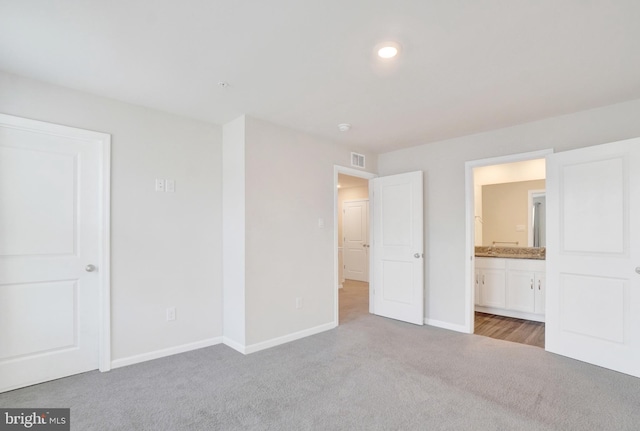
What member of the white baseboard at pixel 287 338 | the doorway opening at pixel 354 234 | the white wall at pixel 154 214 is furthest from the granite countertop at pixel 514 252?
the white wall at pixel 154 214

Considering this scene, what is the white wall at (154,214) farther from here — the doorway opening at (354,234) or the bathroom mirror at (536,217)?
the bathroom mirror at (536,217)

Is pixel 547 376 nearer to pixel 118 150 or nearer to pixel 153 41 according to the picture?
pixel 153 41

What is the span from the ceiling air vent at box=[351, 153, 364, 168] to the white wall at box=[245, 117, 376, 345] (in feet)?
0.94

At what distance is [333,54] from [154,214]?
88.4 inches

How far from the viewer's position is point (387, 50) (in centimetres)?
217

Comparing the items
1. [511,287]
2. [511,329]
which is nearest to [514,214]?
[511,287]

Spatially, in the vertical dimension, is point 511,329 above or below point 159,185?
below

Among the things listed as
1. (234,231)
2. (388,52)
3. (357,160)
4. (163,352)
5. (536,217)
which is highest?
(388,52)

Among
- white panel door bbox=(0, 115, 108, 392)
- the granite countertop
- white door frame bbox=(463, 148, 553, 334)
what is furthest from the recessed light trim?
the granite countertop

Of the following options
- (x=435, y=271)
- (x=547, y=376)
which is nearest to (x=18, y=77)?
(x=435, y=271)

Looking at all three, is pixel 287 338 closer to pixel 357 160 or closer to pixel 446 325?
pixel 446 325

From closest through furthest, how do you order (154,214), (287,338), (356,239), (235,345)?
(154,214)
(235,345)
(287,338)
(356,239)

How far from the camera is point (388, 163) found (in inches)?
193

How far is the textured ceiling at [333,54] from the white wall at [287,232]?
0.52 metres
